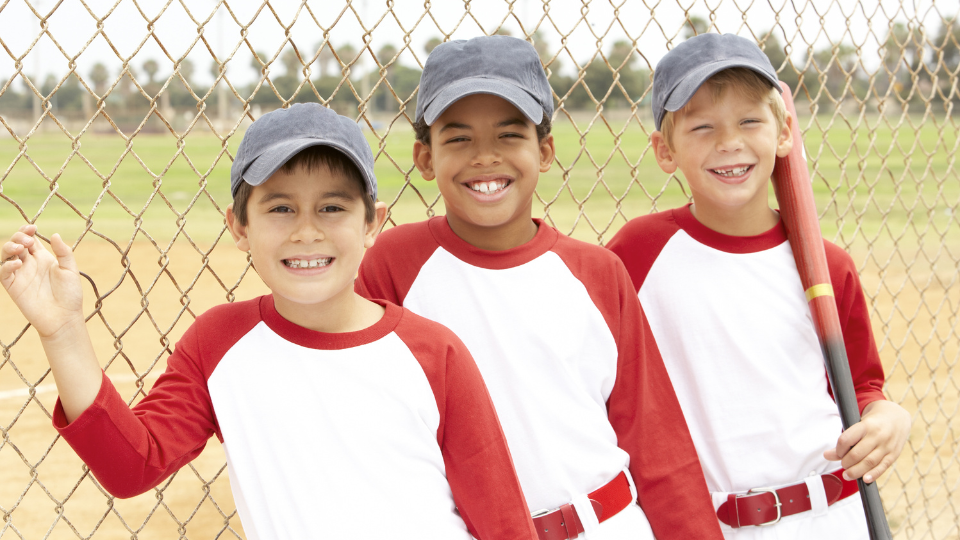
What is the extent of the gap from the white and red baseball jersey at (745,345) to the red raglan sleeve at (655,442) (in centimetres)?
19

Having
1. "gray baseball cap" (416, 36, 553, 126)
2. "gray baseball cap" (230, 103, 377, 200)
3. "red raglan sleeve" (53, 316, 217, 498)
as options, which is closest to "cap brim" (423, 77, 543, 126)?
"gray baseball cap" (416, 36, 553, 126)

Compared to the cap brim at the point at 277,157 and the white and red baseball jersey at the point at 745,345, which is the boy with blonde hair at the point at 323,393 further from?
the white and red baseball jersey at the point at 745,345

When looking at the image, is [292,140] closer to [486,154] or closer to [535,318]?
[486,154]

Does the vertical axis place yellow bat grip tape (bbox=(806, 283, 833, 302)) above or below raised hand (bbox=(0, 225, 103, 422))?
below

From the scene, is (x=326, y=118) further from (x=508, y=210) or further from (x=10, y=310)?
(x=10, y=310)

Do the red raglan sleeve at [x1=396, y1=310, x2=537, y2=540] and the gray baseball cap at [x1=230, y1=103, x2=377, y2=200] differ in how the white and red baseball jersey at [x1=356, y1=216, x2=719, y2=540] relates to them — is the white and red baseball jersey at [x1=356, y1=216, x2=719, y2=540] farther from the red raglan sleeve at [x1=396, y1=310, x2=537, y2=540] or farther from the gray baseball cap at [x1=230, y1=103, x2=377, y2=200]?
the gray baseball cap at [x1=230, y1=103, x2=377, y2=200]

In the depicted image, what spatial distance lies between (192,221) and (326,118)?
58.1ft

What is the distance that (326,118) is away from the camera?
136cm

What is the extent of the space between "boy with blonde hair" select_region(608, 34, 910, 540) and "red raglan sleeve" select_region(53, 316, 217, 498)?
1003mm

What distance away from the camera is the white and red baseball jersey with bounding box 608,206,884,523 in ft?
5.78

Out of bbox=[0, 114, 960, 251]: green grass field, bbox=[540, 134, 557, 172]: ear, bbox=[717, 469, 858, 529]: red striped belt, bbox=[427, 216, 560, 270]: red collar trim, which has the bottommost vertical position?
bbox=[717, 469, 858, 529]: red striped belt

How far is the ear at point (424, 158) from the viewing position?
1693 mm

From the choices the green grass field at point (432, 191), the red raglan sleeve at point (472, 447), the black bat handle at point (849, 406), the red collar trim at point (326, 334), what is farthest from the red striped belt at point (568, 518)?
the green grass field at point (432, 191)

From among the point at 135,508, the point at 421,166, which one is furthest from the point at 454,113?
the point at 135,508
